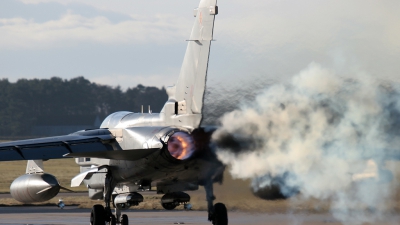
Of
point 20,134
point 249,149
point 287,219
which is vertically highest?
point 20,134

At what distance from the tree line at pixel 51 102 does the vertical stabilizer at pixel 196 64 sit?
5431 cm

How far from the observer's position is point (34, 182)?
→ 22.0 meters

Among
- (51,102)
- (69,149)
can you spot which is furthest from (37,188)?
(51,102)

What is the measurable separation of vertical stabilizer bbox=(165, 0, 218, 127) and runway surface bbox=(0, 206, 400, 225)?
2939 millimetres

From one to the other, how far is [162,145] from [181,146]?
0.48m

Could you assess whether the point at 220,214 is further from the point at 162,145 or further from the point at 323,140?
the point at 323,140

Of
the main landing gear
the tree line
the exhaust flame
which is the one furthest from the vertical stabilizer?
the tree line

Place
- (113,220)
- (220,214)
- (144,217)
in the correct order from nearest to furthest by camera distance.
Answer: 1. (220,214)
2. (113,220)
3. (144,217)

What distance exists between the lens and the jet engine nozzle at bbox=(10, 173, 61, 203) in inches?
859

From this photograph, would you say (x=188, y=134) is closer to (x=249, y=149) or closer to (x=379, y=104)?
(x=249, y=149)

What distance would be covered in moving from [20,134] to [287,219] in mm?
64331

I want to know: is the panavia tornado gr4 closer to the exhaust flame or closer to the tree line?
the exhaust flame

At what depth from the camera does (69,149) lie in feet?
63.3

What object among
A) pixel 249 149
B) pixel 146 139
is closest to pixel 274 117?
pixel 249 149
